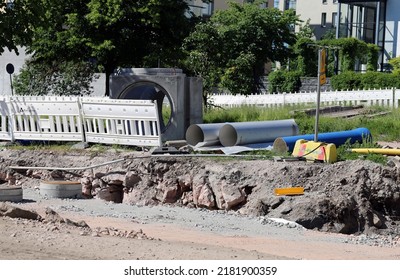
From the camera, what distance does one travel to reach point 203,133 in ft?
64.3

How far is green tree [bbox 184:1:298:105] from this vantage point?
96.1ft

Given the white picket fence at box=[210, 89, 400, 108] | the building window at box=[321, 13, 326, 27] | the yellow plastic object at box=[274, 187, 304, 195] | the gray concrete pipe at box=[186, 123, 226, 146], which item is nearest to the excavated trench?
the yellow plastic object at box=[274, 187, 304, 195]

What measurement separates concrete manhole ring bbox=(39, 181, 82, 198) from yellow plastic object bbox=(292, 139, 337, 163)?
4363 millimetres

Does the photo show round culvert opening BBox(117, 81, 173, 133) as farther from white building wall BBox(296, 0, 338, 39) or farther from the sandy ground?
white building wall BBox(296, 0, 338, 39)

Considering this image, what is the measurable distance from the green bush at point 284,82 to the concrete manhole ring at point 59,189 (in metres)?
25.5

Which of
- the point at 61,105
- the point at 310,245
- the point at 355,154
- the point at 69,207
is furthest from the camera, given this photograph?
the point at 61,105

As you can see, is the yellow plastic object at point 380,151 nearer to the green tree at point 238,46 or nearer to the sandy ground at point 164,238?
the sandy ground at point 164,238

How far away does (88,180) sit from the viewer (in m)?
18.5

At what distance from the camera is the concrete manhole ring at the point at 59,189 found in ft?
55.9

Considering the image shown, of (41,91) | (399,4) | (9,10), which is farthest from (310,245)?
(399,4)

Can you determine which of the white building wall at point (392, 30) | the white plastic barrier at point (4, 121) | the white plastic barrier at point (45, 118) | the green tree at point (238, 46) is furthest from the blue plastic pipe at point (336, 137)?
the white building wall at point (392, 30)

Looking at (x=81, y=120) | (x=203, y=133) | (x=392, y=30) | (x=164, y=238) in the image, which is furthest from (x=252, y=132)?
(x=392, y=30)

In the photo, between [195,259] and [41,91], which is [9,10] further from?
[195,259]

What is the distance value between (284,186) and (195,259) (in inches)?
266
